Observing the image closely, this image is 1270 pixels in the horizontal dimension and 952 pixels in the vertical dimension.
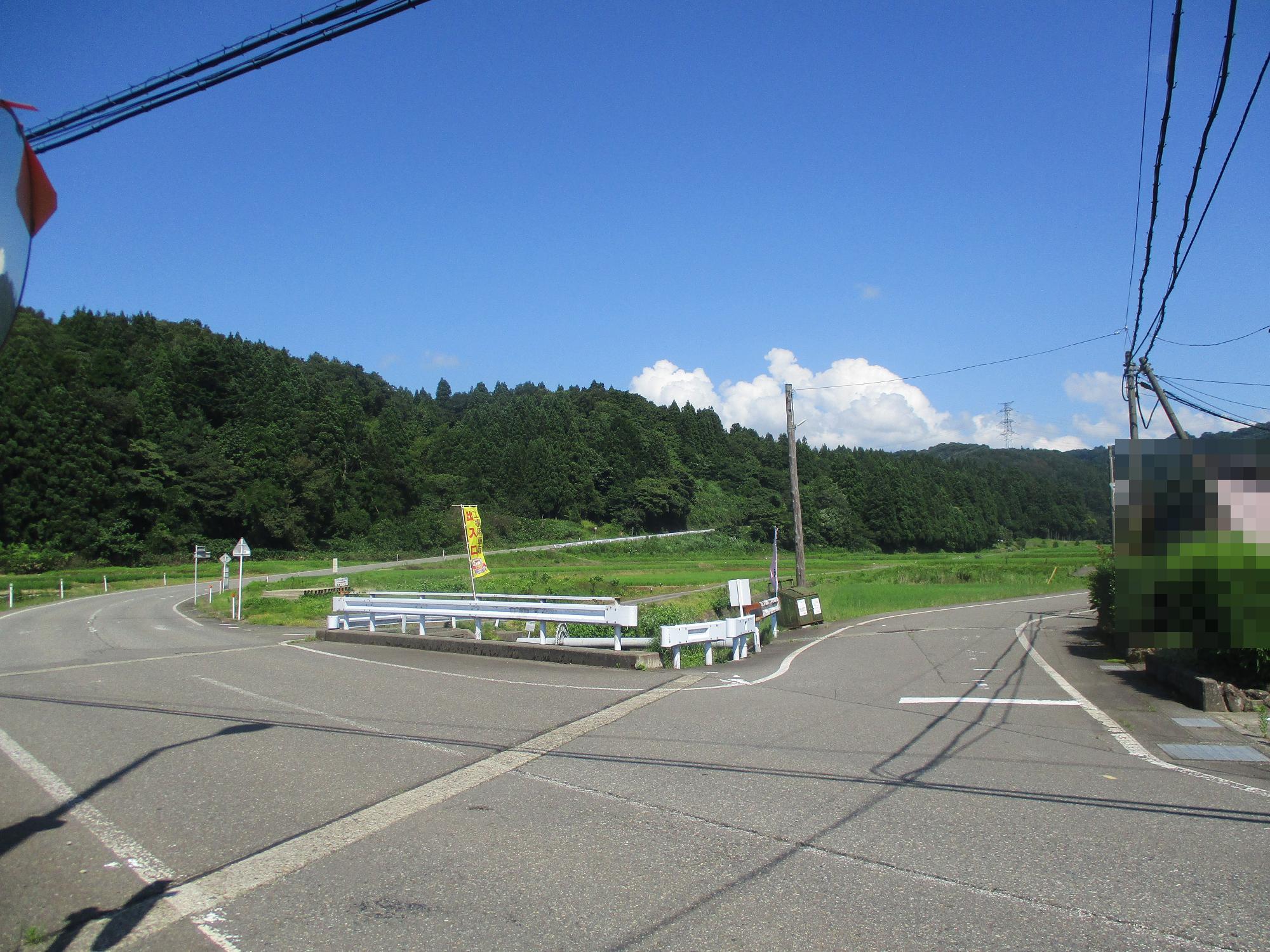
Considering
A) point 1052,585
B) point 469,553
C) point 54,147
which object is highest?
point 54,147

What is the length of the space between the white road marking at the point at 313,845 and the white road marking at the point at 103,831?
0.23m

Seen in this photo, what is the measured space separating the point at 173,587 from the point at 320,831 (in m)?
55.2

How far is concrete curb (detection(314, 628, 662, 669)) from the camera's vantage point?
1353 centimetres

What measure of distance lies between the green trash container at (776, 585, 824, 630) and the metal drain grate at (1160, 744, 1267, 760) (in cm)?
1404

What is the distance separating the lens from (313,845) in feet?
17.6

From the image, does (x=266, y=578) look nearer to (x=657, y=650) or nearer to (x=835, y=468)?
(x=657, y=650)

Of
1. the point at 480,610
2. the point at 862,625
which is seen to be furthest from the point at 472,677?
the point at 862,625

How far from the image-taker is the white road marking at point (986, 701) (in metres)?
10.6

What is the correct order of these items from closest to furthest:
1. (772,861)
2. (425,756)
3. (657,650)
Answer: (772,861)
(425,756)
(657,650)

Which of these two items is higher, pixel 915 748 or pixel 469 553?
pixel 469 553

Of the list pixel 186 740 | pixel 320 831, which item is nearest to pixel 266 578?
pixel 186 740

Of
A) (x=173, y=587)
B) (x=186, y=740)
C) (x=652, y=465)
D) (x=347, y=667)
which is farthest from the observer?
(x=652, y=465)

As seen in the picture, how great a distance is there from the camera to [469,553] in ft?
60.5

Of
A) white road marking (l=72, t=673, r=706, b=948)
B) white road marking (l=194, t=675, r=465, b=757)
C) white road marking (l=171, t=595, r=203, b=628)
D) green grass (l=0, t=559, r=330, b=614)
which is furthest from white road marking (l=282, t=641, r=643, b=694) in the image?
green grass (l=0, t=559, r=330, b=614)
